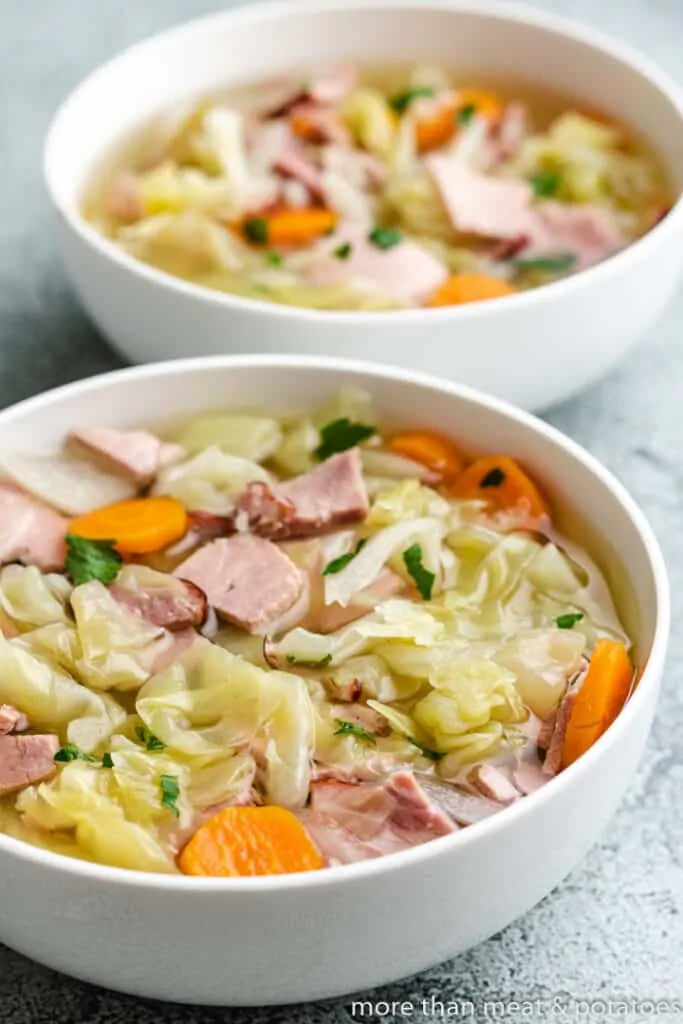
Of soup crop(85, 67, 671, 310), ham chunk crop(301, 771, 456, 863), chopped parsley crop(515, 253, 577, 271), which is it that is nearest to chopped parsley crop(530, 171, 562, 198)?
soup crop(85, 67, 671, 310)

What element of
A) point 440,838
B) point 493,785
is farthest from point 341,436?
point 440,838

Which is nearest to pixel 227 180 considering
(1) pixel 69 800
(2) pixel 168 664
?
(2) pixel 168 664

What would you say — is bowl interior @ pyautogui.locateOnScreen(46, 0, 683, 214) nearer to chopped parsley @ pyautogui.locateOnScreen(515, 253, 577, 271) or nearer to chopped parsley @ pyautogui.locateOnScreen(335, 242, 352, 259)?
chopped parsley @ pyautogui.locateOnScreen(515, 253, 577, 271)

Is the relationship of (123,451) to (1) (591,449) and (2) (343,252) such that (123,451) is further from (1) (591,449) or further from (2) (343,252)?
(1) (591,449)

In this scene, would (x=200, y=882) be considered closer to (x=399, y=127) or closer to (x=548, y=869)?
(x=548, y=869)

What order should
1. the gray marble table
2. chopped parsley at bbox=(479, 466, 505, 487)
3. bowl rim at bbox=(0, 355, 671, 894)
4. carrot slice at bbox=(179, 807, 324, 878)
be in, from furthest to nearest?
1. chopped parsley at bbox=(479, 466, 505, 487)
2. the gray marble table
3. carrot slice at bbox=(179, 807, 324, 878)
4. bowl rim at bbox=(0, 355, 671, 894)

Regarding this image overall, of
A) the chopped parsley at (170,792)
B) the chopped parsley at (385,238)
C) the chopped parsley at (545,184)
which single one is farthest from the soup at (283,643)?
the chopped parsley at (545,184)

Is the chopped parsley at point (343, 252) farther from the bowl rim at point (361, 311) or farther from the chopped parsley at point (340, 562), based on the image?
the chopped parsley at point (340, 562)
